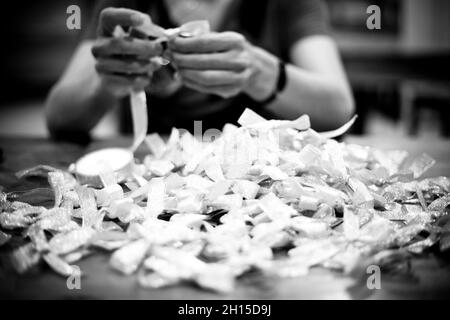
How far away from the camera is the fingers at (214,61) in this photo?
62cm

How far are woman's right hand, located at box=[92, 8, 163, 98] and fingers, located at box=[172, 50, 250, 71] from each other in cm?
3

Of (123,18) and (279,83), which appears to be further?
(279,83)

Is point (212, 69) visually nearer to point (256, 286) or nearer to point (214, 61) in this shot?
point (214, 61)

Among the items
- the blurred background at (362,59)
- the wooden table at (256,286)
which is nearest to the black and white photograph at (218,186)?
the wooden table at (256,286)

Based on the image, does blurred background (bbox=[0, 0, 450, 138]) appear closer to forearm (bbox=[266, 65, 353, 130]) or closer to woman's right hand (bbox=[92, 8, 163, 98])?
forearm (bbox=[266, 65, 353, 130])

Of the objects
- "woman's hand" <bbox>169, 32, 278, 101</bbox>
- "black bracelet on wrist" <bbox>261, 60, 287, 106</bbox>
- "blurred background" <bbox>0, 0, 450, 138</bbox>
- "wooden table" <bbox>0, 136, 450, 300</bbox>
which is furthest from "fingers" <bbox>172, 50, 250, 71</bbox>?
"blurred background" <bbox>0, 0, 450, 138</bbox>

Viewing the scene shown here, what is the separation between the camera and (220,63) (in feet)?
2.13

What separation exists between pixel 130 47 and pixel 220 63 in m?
0.13

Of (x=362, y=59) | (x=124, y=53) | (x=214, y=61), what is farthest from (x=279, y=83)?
(x=362, y=59)

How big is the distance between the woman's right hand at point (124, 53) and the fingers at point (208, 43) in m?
0.03
